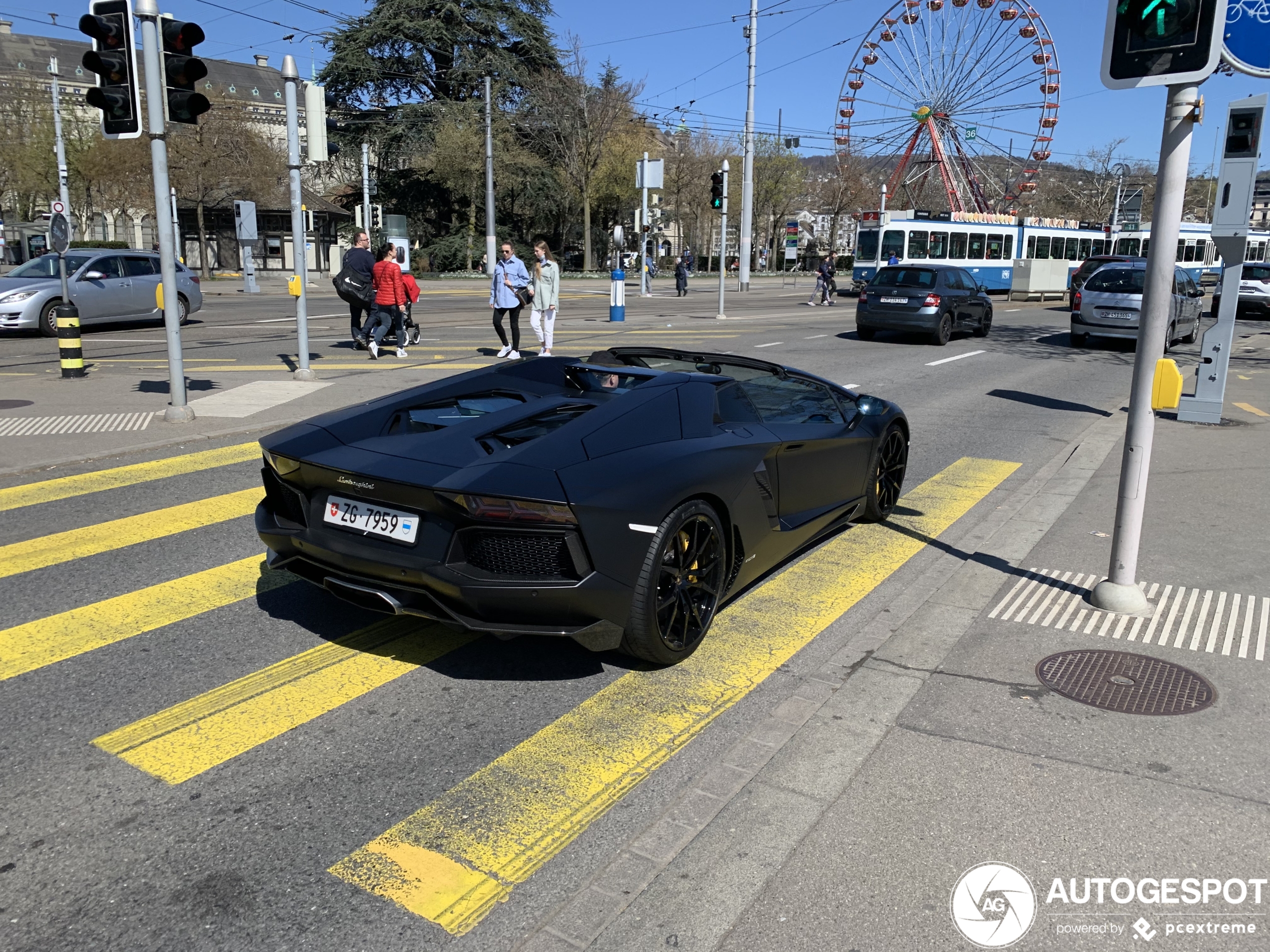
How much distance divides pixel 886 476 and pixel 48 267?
18216 mm

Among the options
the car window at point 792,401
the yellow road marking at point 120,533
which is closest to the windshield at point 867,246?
the car window at point 792,401

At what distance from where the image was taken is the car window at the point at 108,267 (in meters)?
19.3

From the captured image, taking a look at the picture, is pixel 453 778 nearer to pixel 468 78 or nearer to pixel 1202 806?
pixel 1202 806

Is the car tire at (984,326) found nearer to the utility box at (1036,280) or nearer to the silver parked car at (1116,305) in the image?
the silver parked car at (1116,305)

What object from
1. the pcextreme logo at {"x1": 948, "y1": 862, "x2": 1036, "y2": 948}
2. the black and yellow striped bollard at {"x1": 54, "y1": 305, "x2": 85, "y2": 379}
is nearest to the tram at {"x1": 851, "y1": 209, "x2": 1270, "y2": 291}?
the black and yellow striped bollard at {"x1": 54, "y1": 305, "x2": 85, "y2": 379}

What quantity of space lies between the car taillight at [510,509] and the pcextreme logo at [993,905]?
183 cm

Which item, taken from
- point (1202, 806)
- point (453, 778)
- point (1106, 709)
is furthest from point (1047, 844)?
point (453, 778)

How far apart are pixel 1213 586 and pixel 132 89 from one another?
32.5ft

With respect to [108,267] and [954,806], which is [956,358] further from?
[108,267]

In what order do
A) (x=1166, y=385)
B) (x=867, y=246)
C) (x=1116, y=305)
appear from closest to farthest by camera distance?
(x=1166, y=385), (x=1116, y=305), (x=867, y=246)

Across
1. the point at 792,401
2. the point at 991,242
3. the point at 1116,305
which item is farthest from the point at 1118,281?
the point at 991,242

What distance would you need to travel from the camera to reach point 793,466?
5234 millimetres

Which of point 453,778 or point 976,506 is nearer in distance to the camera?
point 453,778

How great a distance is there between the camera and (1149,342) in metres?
4.89
